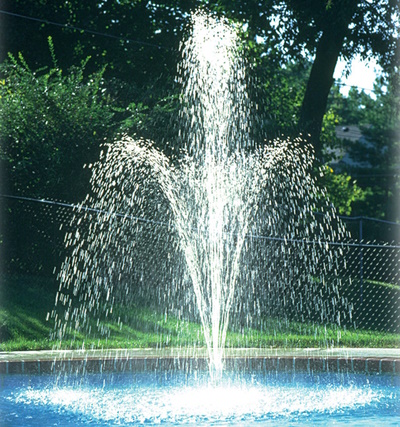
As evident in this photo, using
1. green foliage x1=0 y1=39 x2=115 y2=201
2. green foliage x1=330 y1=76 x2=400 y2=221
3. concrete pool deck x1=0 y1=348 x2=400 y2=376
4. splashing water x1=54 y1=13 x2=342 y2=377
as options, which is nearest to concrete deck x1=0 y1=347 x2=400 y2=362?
concrete pool deck x1=0 y1=348 x2=400 y2=376

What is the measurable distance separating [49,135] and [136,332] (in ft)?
13.1

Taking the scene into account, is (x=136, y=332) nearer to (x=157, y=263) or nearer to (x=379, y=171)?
(x=157, y=263)

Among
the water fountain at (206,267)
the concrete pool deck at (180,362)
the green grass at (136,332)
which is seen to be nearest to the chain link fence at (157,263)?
the water fountain at (206,267)

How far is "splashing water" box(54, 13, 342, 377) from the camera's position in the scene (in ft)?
38.0

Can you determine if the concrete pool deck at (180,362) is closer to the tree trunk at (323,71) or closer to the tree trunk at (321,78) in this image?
the tree trunk at (323,71)

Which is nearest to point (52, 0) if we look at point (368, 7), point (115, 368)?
point (368, 7)

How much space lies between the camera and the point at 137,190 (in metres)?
12.9

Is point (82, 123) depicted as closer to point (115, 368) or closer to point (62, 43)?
point (115, 368)

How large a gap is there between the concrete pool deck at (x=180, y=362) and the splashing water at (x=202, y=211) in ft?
1.54

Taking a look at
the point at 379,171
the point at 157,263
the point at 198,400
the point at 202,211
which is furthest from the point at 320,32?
the point at 379,171

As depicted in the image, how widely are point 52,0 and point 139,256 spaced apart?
11.3 m

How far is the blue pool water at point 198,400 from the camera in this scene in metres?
5.84

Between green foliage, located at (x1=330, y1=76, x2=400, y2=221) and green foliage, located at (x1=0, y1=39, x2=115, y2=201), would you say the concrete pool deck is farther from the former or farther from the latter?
green foliage, located at (x1=330, y1=76, x2=400, y2=221)

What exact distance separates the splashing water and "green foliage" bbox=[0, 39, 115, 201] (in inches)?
14.8
